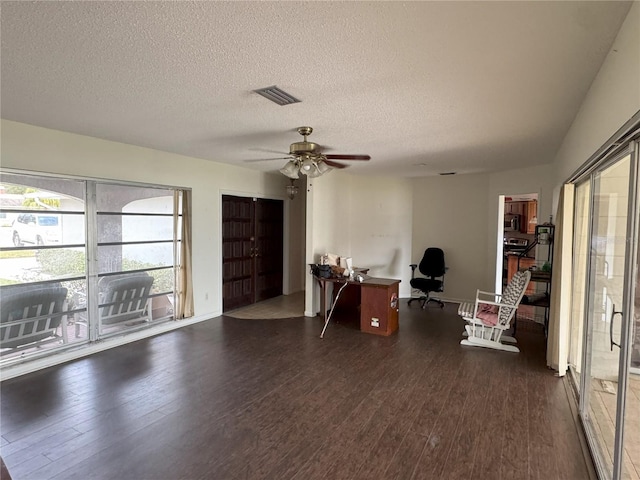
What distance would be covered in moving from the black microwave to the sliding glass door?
716 cm

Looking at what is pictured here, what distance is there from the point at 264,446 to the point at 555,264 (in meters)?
3.36

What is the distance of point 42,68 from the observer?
2203mm

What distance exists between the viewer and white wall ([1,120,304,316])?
11.5ft

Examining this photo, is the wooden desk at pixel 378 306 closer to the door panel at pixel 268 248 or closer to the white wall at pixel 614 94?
the door panel at pixel 268 248

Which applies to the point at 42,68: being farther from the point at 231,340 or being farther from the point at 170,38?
the point at 231,340

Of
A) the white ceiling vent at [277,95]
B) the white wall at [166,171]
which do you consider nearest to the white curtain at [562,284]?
the white ceiling vent at [277,95]

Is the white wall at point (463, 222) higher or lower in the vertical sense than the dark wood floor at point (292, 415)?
higher

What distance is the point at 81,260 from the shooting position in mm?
4031

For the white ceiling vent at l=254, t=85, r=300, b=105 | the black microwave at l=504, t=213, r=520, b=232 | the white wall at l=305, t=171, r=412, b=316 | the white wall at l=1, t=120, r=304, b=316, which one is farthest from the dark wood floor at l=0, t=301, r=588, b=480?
the black microwave at l=504, t=213, r=520, b=232

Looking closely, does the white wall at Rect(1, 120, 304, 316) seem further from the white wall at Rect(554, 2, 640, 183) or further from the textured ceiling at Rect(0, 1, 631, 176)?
the white wall at Rect(554, 2, 640, 183)

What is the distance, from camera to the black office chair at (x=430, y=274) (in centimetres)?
632

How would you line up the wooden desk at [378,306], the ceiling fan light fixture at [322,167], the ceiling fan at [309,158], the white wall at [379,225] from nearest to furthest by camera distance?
the ceiling fan at [309,158] → the ceiling fan light fixture at [322,167] → the wooden desk at [378,306] → the white wall at [379,225]

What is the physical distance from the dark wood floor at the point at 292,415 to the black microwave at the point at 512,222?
581 centimetres

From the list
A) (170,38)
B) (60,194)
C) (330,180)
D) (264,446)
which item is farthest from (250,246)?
(170,38)
